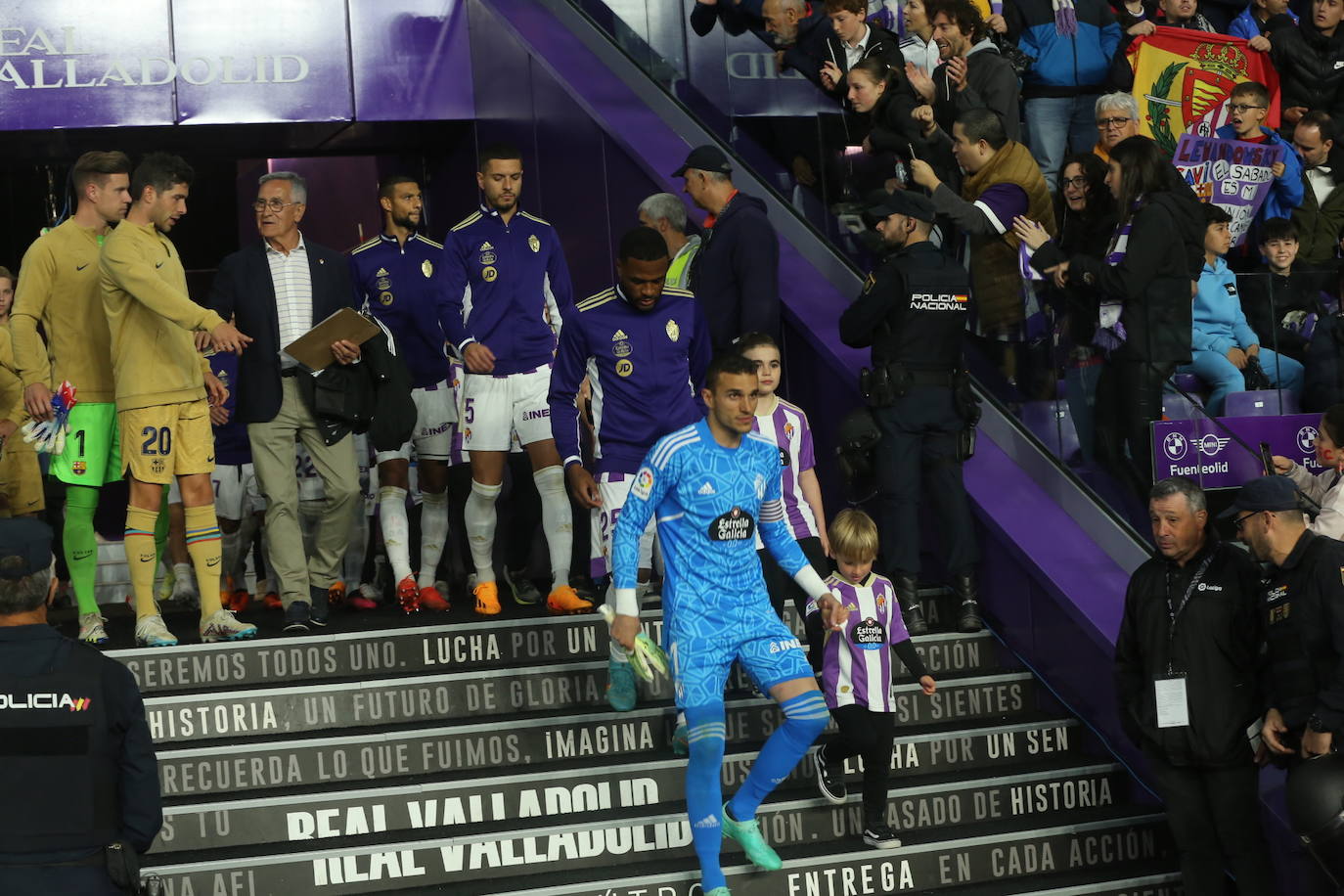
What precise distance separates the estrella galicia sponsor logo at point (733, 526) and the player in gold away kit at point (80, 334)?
2904mm

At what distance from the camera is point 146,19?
40.5ft

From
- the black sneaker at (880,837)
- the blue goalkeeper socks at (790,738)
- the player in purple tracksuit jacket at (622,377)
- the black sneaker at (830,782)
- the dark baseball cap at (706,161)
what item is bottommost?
the black sneaker at (880,837)

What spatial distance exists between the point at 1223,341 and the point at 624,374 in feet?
10.5

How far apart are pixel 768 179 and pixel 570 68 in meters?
1.63

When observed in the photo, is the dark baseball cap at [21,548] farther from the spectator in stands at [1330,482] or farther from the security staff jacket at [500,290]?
the spectator in stands at [1330,482]

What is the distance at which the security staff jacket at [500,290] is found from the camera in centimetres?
856

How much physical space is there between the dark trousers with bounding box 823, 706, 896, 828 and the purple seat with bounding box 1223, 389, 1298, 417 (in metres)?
2.76

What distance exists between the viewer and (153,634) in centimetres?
758

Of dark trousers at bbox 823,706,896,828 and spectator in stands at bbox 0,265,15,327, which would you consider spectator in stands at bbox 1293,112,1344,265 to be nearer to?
dark trousers at bbox 823,706,896,828

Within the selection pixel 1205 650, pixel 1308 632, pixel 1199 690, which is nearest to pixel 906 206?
pixel 1205 650

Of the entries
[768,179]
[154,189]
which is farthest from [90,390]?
[768,179]

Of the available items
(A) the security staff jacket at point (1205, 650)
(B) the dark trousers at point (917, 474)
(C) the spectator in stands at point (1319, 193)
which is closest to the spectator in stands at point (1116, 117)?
(C) the spectator in stands at point (1319, 193)

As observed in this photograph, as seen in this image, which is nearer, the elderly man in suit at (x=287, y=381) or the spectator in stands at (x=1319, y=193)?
the elderly man in suit at (x=287, y=381)

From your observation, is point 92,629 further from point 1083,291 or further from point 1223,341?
point 1223,341
